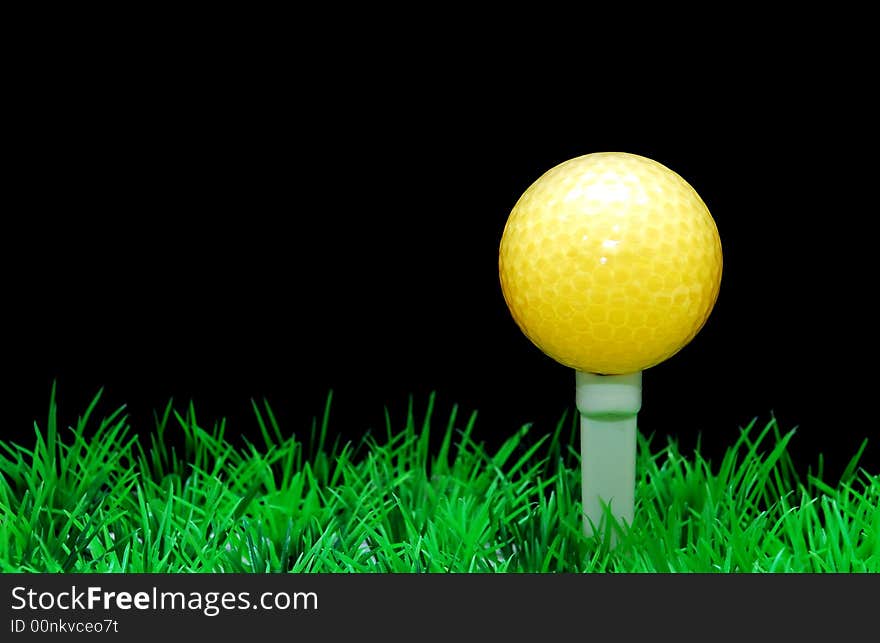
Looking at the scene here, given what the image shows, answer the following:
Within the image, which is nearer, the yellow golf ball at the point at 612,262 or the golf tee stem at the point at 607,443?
the yellow golf ball at the point at 612,262

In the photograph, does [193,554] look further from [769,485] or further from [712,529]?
[769,485]

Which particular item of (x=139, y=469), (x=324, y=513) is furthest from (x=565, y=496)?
(x=139, y=469)

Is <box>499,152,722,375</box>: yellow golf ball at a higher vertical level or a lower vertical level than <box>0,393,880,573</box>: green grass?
higher

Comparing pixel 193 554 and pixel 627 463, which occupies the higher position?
pixel 627 463

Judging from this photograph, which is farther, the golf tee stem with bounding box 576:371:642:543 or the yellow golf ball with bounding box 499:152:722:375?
the golf tee stem with bounding box 576:371:642:543

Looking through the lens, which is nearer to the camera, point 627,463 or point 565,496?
point 627,463
